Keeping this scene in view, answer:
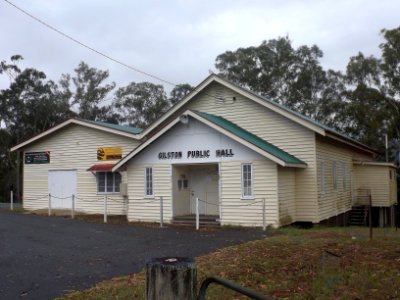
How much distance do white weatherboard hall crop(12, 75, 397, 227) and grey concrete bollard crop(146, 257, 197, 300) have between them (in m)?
14.7

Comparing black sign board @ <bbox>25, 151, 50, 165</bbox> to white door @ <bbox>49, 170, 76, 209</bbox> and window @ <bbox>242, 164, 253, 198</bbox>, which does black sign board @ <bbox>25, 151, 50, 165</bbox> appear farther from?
window @ <bbox>242, 164, 253, 198</bbox>

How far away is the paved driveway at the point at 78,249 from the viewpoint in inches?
352

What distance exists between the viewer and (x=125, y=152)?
24969 millimetres

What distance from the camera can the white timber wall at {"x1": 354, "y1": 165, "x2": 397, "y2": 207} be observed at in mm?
27094

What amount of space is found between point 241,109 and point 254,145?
13.3ft

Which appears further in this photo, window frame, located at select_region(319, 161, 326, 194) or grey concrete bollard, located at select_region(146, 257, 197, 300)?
window frame, located at select_region(319, 161, 326, 194)

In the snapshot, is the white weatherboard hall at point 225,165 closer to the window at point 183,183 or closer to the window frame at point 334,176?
the window at point 183,183

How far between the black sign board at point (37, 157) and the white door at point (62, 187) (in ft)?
2.73

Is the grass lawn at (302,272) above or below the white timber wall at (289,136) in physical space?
below

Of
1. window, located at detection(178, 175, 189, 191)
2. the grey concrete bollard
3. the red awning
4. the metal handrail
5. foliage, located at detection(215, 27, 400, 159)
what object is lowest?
the metal handrail

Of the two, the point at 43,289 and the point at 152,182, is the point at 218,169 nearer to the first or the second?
the point at 152,182

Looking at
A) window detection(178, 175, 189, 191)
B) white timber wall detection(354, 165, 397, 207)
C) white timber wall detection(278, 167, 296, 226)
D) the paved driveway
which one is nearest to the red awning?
the paved driveway

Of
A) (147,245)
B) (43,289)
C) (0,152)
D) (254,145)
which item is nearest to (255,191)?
(254,145)

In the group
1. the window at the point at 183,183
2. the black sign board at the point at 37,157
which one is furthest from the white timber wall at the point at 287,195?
the black sign board at the point at 37,157
